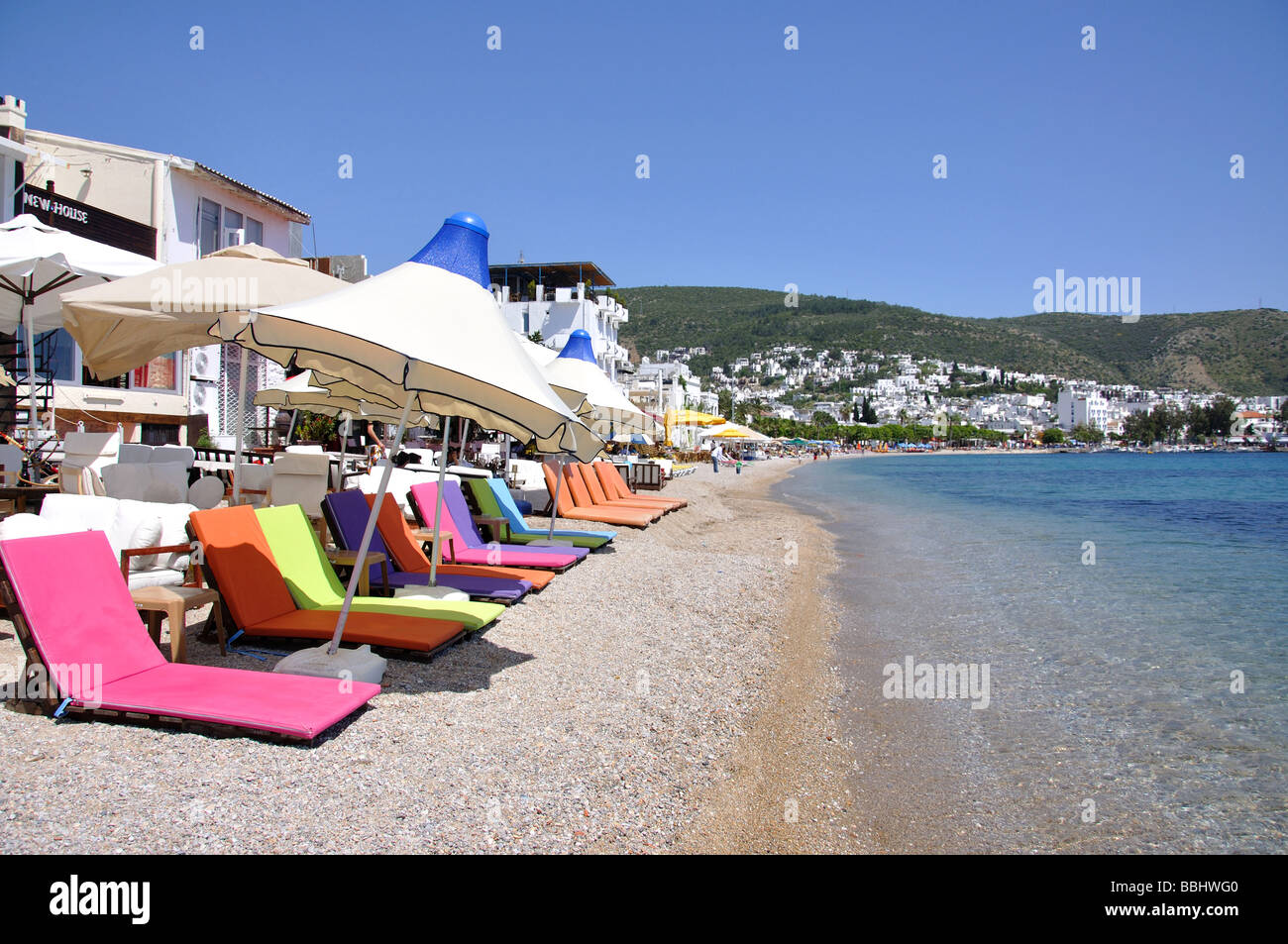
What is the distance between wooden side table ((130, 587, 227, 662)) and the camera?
14.1 feet

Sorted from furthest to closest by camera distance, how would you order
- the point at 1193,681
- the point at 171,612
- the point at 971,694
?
the point at 1193,681 → the point at 971,694 → the point at 171,612

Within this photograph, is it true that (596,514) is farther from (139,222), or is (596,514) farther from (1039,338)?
(1039,338)

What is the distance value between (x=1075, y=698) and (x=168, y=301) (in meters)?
7.96

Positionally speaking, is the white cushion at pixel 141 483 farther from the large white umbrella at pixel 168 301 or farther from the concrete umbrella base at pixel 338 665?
the concrete umbrella base at pixel 338 665

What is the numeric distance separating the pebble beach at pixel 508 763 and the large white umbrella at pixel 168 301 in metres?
2.40

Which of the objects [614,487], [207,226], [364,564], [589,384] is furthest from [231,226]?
[364,564]

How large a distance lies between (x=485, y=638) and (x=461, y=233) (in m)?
2.86

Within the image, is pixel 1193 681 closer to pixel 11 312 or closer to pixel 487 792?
pixel 487 792

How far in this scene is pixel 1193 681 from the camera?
23.5 ft


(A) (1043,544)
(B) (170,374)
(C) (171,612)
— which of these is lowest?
(A) (1043,544)

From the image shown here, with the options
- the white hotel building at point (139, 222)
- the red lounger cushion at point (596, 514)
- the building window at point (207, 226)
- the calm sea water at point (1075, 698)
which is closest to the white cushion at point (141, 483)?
the calm sea water at point (1075, 698)

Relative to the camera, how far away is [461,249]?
475 cm

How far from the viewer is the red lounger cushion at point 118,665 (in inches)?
143
